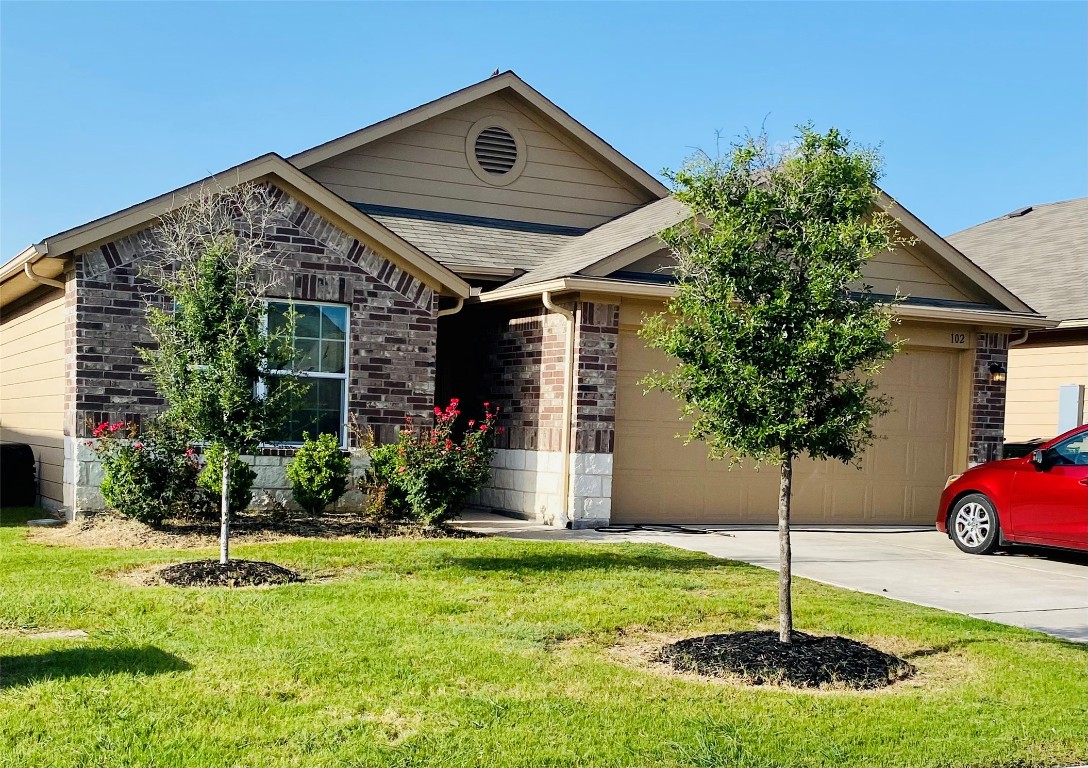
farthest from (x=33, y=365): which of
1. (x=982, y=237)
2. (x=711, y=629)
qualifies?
(x=982, y=237)

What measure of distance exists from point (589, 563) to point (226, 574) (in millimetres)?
3453

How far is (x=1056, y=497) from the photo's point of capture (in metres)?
11.7

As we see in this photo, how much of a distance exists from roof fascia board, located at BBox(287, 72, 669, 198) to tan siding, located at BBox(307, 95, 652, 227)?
26cm

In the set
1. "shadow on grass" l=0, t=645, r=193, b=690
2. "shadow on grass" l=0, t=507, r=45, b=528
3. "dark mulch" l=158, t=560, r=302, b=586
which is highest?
"shadow on grass" l=0, t=645, r=193, b=690

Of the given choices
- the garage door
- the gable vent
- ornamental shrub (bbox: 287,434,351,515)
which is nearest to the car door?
the garage door

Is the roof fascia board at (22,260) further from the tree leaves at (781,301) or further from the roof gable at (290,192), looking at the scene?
the tree leaves at (781,301)

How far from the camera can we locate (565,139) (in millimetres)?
18469

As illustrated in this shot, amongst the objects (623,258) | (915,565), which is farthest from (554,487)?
(915,565)

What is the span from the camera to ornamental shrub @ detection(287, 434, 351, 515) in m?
12.4

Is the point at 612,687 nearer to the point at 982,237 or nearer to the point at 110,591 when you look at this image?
the point at 110,591

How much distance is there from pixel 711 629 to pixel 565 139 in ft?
39.3

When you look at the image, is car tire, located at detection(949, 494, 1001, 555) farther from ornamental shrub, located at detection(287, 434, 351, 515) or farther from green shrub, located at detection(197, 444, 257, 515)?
green shrub, located at detection(197, 444, 257, 515)

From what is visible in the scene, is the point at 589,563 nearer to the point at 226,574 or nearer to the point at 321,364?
the point at 226,574

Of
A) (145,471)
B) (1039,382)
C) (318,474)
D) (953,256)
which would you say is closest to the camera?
(145,471)
